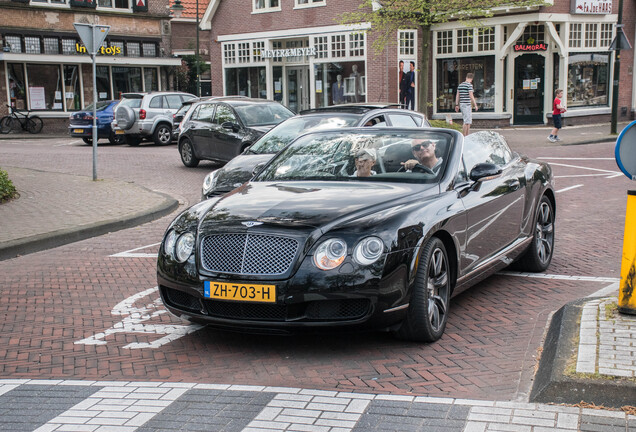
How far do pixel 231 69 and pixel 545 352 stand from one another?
32.9 m

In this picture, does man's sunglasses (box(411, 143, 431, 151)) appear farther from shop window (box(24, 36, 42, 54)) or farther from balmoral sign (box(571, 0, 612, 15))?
shop window (box(24, 36, 42, 54))

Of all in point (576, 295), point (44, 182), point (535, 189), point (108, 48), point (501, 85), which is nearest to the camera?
point (576, 295)

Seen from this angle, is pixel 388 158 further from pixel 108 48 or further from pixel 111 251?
pixel 108 48

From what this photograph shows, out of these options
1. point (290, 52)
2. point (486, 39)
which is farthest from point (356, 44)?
point (486, 39)

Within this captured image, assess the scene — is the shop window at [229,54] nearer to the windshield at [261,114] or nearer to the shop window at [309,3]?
the shop window at [309,3]

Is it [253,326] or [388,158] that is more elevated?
[388,158]

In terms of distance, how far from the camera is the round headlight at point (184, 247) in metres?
5.11

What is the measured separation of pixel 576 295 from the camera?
21.0 ft

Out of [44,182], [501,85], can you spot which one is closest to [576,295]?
[44,182]

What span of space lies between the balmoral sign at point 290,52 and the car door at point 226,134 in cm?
1630

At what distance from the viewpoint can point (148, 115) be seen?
24.6 m

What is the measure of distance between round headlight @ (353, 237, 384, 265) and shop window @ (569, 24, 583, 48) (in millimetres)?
25633

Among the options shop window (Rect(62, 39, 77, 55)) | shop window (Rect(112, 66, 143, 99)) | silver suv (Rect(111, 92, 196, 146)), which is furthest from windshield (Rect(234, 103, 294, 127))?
shop window (Rect(112, 66, 143, 99))

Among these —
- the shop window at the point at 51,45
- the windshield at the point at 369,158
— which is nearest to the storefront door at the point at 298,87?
the shop window at the point at 51,45
